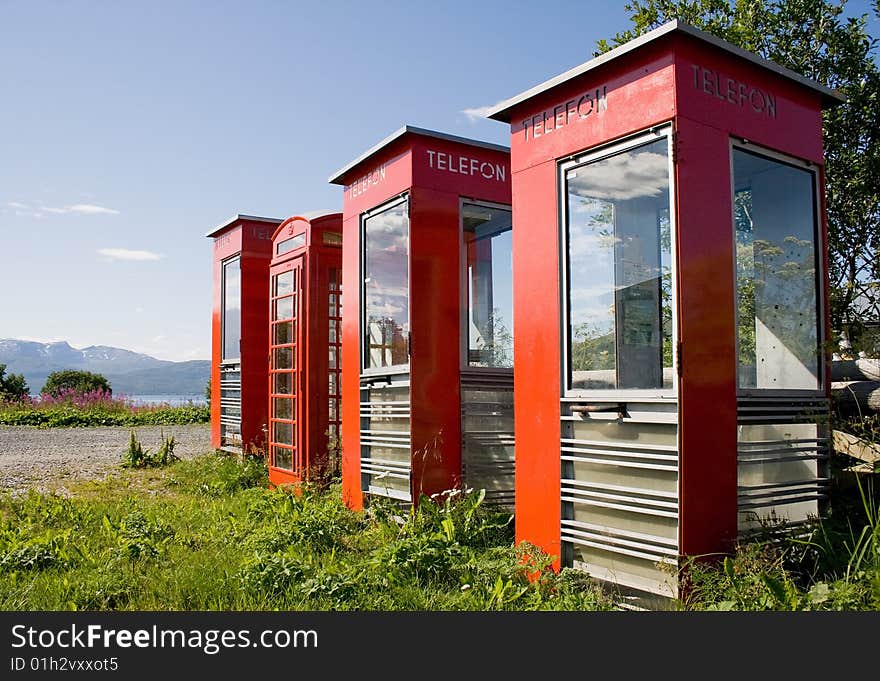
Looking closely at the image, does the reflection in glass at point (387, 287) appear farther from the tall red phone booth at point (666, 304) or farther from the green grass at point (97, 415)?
the green grass at point (97, 415)

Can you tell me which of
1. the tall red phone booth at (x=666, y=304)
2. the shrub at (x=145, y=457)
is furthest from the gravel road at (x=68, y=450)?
the tall red phone booth at (x=666, y=304)

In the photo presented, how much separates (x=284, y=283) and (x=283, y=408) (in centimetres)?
156

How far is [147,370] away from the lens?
7377 inches

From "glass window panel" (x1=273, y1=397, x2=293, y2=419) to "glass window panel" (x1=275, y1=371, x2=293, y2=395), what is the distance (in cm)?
10

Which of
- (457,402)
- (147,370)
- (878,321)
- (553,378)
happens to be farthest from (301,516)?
(147,370)

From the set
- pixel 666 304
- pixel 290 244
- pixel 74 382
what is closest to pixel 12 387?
pixel 74 382

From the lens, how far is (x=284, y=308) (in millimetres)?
9930

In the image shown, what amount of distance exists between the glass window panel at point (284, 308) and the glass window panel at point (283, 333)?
100mm

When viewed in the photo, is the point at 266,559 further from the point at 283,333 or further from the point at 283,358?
the point at 283,333

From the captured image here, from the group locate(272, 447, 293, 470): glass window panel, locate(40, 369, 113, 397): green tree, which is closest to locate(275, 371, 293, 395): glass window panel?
locate(272, 447, 293, 470): glass window panel

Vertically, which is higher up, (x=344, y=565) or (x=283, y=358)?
(x=283, y=358)

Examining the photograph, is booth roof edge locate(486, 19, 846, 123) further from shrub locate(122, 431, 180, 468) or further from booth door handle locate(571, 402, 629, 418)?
shrub locate(122, 431, 180, 468)

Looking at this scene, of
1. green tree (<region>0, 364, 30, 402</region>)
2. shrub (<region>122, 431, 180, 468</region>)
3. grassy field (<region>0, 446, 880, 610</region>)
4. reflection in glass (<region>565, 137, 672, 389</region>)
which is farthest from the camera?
green tree (<region>0, 364, 30, 402</region>)

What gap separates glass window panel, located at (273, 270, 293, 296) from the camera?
31.9ft
